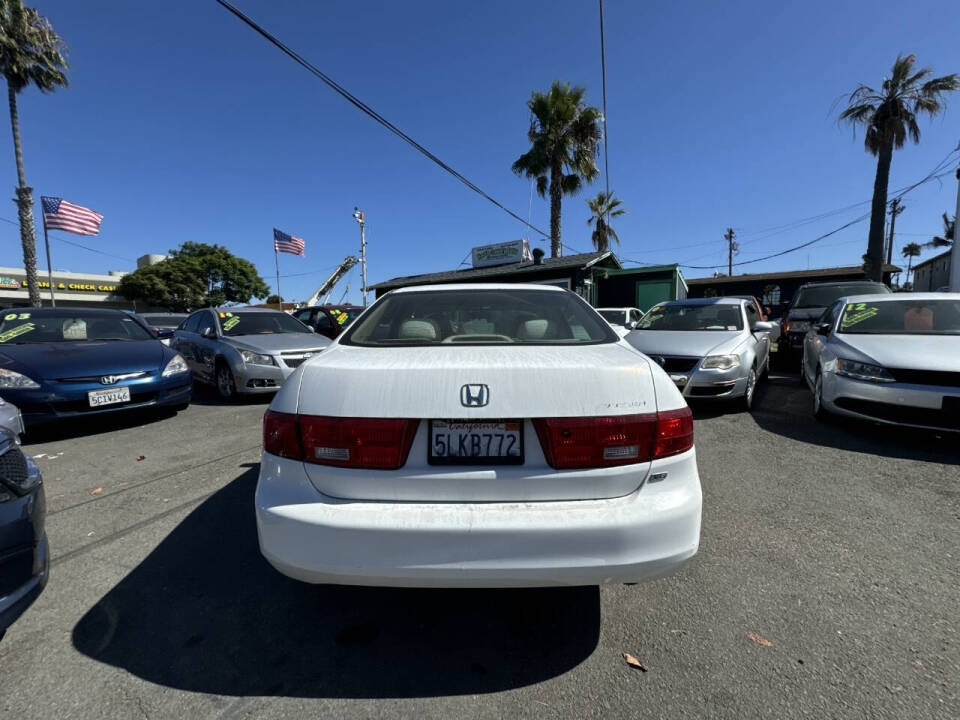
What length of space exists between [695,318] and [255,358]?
256 inches

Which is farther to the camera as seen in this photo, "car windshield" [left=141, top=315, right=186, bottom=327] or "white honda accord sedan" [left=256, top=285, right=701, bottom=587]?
"car windshield" [left=141, top=315, right=186, bottom=327]

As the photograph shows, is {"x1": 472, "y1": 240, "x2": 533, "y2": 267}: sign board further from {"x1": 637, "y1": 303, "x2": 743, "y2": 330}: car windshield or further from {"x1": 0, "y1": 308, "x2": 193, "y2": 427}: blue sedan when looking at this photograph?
{"x1": 0, "y1": 308, "x2": 193, "y2": 427}: blue sedan

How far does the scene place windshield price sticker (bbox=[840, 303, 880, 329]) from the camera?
5.20 metres

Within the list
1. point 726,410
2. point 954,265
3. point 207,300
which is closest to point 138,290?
point 207,300

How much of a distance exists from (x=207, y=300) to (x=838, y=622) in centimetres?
5101

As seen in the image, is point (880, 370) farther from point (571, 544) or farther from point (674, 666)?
point (571, 544)

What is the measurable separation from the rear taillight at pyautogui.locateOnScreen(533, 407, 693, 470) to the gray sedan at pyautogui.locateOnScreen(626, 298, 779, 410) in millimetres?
4188

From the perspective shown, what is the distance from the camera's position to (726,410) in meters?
5.74

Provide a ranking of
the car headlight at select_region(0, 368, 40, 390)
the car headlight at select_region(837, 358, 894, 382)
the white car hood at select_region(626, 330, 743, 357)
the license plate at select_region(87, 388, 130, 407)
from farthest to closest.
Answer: the white car hood at select_region(626, 330, 743, 357), the license plate at select_region(87, 388, 130, 407), the car headlight at select_region(0, 368, 40, 390), the car headlight at select_region(837, 358, 894, 382)

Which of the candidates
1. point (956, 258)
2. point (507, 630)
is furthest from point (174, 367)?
→ point (956, 258)

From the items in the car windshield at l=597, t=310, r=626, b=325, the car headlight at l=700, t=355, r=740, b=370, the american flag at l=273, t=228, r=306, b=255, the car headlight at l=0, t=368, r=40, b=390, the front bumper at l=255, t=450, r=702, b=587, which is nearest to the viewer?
the front bumper at l=255, t=450, r=702, b=587

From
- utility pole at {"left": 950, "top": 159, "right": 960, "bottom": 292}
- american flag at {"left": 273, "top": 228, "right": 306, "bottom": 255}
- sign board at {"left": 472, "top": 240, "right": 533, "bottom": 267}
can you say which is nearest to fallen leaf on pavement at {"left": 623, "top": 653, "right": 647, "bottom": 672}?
utility pole at {"left": 950, "top": 159, "right": 960, "bottom": 292}

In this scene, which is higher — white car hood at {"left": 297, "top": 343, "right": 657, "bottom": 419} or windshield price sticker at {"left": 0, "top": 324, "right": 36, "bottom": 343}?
windshield price sticker at {"left": 0, "top": 324, "right": 36, "bottom": 343}

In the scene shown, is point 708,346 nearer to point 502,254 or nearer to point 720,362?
point 720,362
